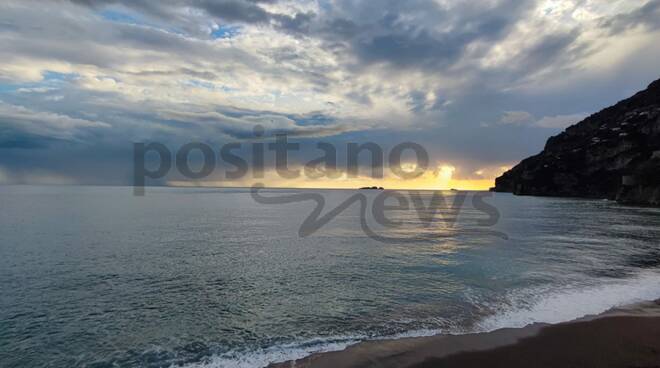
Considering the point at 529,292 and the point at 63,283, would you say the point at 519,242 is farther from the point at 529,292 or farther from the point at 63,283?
the point at 63,283

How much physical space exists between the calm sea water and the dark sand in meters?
0.90

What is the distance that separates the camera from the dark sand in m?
11.0

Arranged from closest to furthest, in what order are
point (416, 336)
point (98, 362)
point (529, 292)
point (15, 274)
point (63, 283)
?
point (98, 362) < point (416, 336) < point (529, 292) < point (63, 283) < point (15, 274)

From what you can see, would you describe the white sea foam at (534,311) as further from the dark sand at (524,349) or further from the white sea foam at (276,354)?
the dark sand at (524,349)

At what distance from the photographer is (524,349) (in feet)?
39.6

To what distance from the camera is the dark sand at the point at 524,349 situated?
36.2ft

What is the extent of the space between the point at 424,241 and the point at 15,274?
34038 mm

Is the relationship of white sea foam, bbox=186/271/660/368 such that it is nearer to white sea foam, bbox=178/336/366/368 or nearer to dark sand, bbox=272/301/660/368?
white sea foam, bbox=178/336/366/368

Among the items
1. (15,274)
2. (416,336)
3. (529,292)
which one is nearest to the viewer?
(416,336)

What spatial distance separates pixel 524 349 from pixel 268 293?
12063 mm

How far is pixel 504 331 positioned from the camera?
1388 centimetres

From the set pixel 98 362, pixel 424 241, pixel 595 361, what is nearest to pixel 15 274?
pixel 98 362

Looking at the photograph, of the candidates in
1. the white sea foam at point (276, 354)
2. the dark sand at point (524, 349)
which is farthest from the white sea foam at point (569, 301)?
the white sea foam at point (276, 354)

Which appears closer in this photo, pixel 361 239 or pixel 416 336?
pixel 416 336
